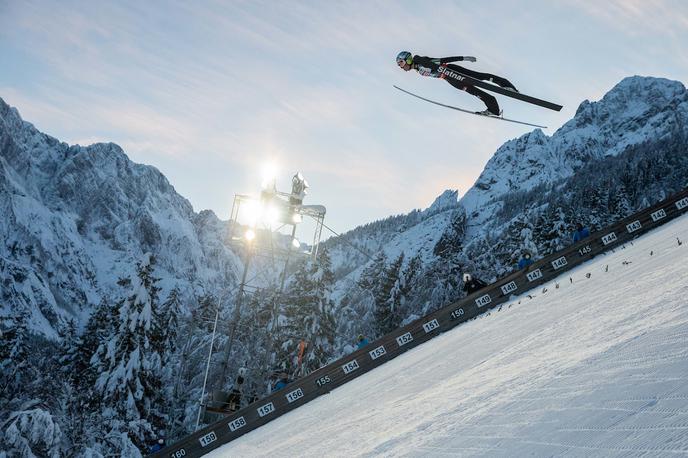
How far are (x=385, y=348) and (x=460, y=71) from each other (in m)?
8.11

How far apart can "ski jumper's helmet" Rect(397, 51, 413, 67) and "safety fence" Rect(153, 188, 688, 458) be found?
6.93 m

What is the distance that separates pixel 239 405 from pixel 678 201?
16.0 meters

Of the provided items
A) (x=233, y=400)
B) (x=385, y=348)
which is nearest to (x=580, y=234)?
(x=385, y=348)

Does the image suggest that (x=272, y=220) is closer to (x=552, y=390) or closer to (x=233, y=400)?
(x=233, y=400)

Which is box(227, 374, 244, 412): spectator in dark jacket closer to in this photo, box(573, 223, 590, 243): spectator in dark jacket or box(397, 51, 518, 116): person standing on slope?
box(397, 51, 518, 116): person standing on slope

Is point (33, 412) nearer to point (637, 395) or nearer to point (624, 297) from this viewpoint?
point (624, 297)

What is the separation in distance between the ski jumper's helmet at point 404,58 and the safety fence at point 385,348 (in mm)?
6933

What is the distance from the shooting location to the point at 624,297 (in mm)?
8281

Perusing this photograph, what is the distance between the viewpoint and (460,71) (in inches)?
580

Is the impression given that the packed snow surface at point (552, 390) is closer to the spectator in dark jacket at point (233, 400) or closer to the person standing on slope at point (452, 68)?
the person standing on slope at point (452, 68)

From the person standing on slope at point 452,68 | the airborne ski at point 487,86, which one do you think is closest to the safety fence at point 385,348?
the airborne ski at point 487,86

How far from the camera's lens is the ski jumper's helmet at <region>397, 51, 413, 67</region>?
1504 cm

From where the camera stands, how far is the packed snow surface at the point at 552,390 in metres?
3.79

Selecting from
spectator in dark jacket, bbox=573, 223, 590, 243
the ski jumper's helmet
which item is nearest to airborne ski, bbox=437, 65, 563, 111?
the ski jumper's helmet
